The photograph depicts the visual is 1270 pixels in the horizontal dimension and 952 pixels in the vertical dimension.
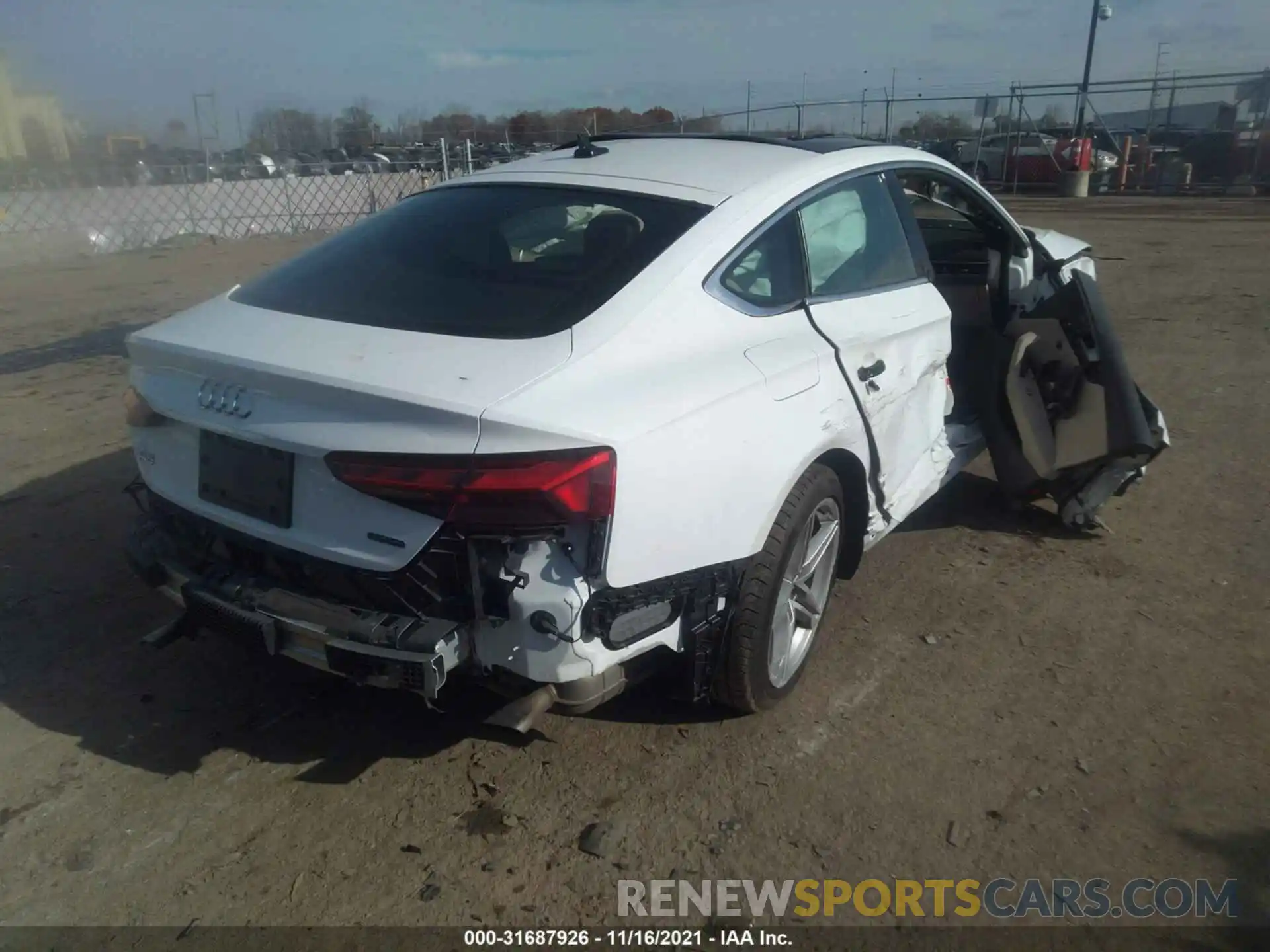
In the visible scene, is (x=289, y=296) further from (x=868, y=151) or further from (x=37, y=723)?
(x=868, y=151)

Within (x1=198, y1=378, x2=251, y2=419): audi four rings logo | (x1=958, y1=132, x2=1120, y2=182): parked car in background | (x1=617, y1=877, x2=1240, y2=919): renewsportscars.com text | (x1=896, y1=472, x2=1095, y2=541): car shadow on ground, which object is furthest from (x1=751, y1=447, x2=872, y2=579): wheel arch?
(x1=958, y1=132, x2=1120, y2=182): parked car in background

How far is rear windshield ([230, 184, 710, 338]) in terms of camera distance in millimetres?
2633

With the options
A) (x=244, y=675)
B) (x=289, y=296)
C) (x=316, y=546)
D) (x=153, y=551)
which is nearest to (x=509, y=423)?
(x=316, y=546)

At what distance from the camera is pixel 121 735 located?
298 cm

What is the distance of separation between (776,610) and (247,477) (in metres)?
1.54

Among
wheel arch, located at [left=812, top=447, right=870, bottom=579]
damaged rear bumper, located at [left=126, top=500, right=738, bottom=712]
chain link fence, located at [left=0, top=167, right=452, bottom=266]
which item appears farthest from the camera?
chain link fence, located at [left=0, top=167, right=452, bottom=266]

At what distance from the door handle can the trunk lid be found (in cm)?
118

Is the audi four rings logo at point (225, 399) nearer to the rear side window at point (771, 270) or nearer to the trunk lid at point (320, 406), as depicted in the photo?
the trunk lid at point (320, 406)

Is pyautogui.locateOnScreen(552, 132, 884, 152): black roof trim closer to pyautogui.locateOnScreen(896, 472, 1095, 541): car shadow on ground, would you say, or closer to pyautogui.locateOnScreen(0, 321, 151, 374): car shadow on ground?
pyautogui.locateOnScreen(896, 472, 1095, 541): car shadow on ground

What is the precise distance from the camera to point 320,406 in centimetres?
235

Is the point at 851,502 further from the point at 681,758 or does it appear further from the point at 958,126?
the point at 958,126

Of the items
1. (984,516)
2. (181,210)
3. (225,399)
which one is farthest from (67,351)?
(181,210)

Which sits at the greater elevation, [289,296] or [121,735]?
[289,296]

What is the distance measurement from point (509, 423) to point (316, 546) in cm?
64
